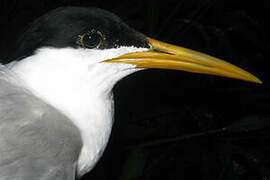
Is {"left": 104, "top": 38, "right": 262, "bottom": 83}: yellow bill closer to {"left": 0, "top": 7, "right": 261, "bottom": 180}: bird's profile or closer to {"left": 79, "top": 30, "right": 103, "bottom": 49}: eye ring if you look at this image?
{"left": 0, "top": 7, "right": 261, "bottom": 180}: bird's profile

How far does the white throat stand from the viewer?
110cm

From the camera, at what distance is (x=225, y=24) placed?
7.40 ft

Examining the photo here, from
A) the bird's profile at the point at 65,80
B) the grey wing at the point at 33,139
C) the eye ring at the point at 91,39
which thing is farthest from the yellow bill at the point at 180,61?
the grey wing at the point at 33,139

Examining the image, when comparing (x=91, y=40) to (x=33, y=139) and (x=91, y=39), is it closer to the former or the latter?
(x=91, y=39)

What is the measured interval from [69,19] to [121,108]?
45.0 inches

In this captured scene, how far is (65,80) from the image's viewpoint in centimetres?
111

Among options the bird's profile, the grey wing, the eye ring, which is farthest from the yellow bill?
the grey wing

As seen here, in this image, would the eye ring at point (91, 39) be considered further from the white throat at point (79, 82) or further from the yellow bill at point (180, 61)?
the yellow bill at point (180, 61)

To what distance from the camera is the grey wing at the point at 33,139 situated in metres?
Result: 1.00

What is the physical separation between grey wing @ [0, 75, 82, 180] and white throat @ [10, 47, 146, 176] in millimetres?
45

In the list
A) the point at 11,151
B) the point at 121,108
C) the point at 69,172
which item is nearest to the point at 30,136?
the point at 11,151

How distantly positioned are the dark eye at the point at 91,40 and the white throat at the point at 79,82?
21mm

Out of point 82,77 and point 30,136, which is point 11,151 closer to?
point 30,136

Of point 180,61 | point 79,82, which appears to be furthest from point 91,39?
point 180,61
